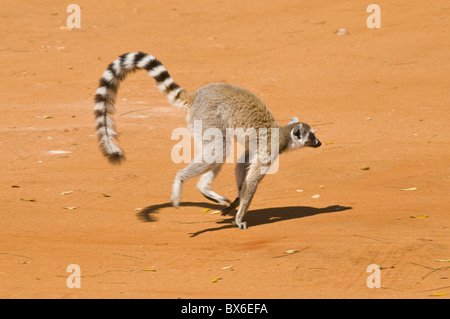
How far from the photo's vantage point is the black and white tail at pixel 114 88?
824 centimetres

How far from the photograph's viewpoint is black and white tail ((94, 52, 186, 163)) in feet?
27.0

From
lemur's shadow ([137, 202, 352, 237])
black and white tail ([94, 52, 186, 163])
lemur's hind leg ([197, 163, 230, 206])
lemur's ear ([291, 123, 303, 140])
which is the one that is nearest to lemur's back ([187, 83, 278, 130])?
lemur's ear ([291, 123, 303, 140])

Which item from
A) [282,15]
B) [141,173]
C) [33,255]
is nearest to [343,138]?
[141,173]

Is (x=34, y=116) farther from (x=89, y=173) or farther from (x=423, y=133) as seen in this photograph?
(x=423, y=133)

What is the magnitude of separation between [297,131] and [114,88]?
2267 millimetres

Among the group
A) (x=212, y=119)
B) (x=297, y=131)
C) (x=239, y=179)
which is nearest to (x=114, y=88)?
(x=212, y=119)

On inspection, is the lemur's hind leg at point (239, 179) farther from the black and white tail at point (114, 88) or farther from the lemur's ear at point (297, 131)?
the black and white tail at point (114, 88)

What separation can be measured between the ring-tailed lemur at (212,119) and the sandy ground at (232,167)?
18.7 inches

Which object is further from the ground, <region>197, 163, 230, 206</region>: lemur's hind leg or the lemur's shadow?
<region>197, 163, 230, 206</region>: lemur's hind leg

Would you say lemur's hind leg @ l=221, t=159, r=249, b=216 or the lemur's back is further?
lemur's hind leg @ l=221, t=159, r=249, b=216

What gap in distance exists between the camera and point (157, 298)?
5.62 metres

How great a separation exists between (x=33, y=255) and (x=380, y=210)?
12.5 feet

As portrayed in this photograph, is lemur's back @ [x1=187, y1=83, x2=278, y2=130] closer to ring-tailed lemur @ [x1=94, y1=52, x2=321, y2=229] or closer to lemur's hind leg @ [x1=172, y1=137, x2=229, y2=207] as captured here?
ring-tailed lemur @ [x1=94, y1=52, x2=321, y2=229]

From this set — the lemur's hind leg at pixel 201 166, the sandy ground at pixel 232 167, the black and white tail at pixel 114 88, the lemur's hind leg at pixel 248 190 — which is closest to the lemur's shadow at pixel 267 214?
the sandy ground at pixel 232 167
